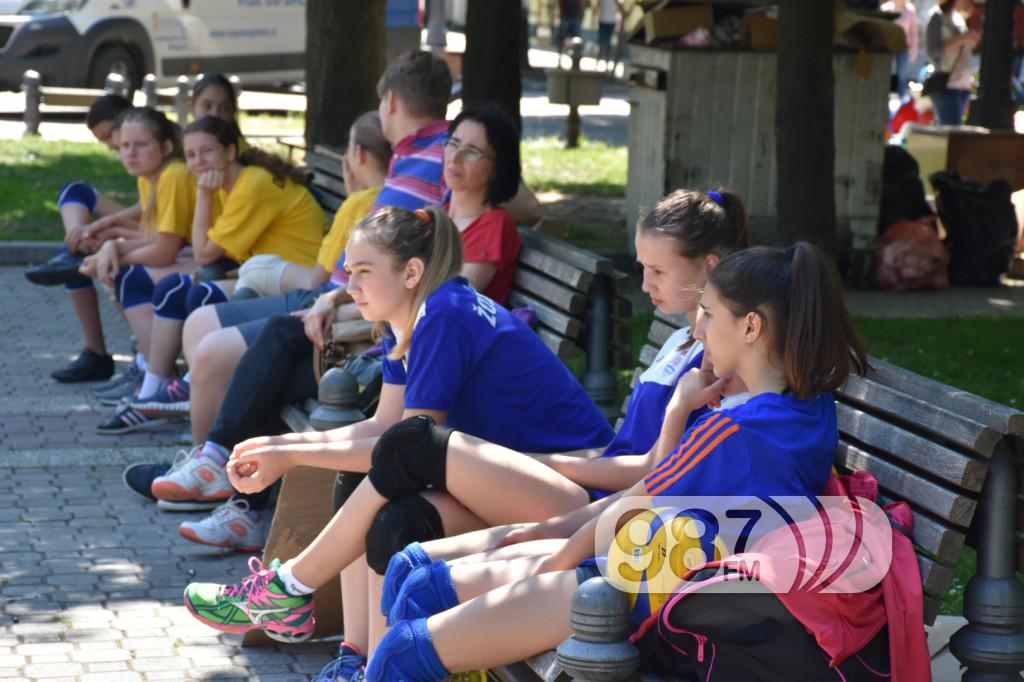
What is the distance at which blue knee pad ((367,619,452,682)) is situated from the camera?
11.0 ft

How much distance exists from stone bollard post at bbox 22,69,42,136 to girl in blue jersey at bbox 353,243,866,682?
15.1 meters

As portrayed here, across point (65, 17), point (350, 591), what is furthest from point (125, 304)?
point (65, 17)

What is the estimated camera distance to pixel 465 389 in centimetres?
429

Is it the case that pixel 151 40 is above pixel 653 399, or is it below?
above

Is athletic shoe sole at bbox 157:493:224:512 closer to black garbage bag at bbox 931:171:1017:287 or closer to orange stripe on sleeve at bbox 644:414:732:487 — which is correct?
orange stripe on sleeve at bbox 644:414:732:487

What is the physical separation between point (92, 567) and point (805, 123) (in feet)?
18.3

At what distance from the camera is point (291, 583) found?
4066 millimetres

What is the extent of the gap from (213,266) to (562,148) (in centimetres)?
1174

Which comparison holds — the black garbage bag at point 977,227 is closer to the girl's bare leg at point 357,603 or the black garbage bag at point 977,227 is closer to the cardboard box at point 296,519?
the cardboard box at point 296,519

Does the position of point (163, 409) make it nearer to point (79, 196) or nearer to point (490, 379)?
point (79, 196)

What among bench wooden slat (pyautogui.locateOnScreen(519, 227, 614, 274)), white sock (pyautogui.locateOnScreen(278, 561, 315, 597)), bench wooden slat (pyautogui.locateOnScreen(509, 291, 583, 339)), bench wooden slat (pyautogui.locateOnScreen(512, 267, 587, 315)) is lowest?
white sock (pyautogui.locateOnScreen(278, 561, 315, 597))

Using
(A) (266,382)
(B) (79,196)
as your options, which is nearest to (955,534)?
(A) (266,382)

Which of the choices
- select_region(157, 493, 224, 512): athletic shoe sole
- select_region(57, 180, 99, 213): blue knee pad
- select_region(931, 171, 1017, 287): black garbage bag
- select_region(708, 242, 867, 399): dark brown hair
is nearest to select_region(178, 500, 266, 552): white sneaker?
select_region(157, 493, 224, 512): athletic shoe sole

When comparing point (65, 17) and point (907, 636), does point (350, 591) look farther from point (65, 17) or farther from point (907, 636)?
point (65, 17)
